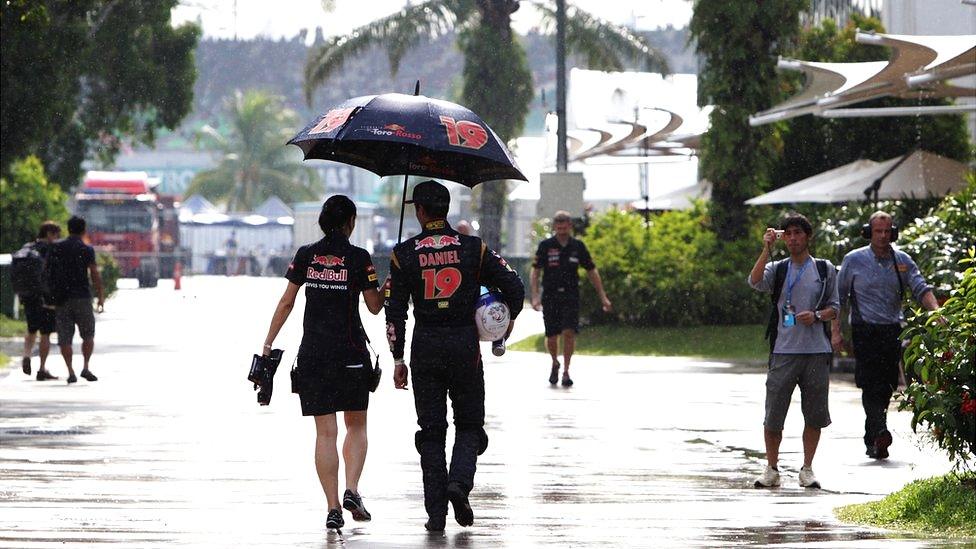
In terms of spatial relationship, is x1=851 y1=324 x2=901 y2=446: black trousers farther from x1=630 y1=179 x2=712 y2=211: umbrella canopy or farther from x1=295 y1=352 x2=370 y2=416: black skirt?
x1=630 y1=179 x2=712 y2=211: umbrella canopy

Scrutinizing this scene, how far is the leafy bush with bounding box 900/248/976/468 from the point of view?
9.89m

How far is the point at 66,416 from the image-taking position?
16734mm

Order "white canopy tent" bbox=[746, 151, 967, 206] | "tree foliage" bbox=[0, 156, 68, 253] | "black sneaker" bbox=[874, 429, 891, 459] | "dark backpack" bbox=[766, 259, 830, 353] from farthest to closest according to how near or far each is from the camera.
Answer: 1. "tree foliage" bbox=[0, 156, 68, 253]
2. "white canopy tent" bbox=[746, 151, 967, 206]
3. "black sneaker" bbox=[874, 429, 891, 459]
4. "dark backpack" bbox=[766, 259, 830, 353]

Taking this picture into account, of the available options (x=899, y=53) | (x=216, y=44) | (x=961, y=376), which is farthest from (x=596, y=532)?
(x=216, y=44)

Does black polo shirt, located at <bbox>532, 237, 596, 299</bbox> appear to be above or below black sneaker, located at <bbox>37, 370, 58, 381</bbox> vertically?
above

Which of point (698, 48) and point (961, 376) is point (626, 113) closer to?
point (698, 48)

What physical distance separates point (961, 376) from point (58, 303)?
41.5 ft

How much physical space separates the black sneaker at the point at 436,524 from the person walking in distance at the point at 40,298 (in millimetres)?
12037

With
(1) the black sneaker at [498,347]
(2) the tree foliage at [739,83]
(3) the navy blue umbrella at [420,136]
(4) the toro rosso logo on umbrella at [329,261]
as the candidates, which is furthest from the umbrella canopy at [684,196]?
(4) the toro rosso logo on umbrella at [329,261]

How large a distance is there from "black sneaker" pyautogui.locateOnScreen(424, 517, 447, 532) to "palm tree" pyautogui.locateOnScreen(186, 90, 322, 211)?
102 metres

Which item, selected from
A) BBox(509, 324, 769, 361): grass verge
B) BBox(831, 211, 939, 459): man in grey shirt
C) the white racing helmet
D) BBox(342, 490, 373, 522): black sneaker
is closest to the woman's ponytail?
the white racing helmet

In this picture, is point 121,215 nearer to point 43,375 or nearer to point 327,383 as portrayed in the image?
point 43,375

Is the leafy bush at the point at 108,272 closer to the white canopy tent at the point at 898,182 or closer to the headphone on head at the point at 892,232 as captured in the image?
the white canopy tent at the point at 898,182

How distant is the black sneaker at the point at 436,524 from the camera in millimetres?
9508
